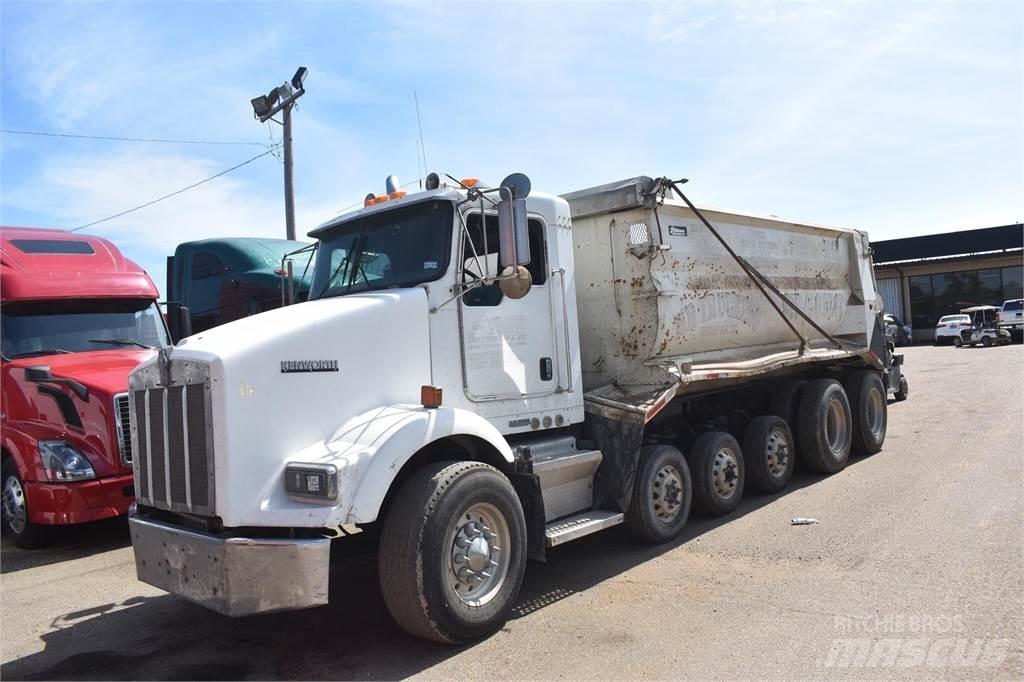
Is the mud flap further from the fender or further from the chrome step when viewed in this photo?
the fender

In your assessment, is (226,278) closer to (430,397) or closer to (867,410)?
(430,397)

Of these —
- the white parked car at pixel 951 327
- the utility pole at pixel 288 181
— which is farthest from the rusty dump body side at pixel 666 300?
the white parked car at pixel 951 327

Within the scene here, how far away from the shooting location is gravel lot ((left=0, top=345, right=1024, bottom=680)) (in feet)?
13.8

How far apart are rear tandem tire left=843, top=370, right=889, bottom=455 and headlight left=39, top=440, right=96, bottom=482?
908 centimetres

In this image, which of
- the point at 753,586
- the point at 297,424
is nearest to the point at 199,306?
the point at 297,424

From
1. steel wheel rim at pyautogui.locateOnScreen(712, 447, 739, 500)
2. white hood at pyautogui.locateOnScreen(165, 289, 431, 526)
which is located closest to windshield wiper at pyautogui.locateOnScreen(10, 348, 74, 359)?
white hood at pyautogui.locateOnScreen(165, 289, 431, 526)

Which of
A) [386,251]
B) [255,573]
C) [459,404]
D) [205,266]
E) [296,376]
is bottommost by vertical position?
[255,573]

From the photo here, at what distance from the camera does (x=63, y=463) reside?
273 inches

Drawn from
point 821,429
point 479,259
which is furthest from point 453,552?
point 821,429

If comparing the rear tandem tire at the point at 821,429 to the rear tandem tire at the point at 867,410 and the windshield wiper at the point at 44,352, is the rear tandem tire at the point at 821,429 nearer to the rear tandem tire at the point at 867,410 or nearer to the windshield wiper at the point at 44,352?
the rear tandem tire at the point at 867,410

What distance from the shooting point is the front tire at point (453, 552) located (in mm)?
4273

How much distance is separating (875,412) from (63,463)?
9753 mm

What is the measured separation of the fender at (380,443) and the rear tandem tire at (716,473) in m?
3.03

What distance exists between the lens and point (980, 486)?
25.0 ft
